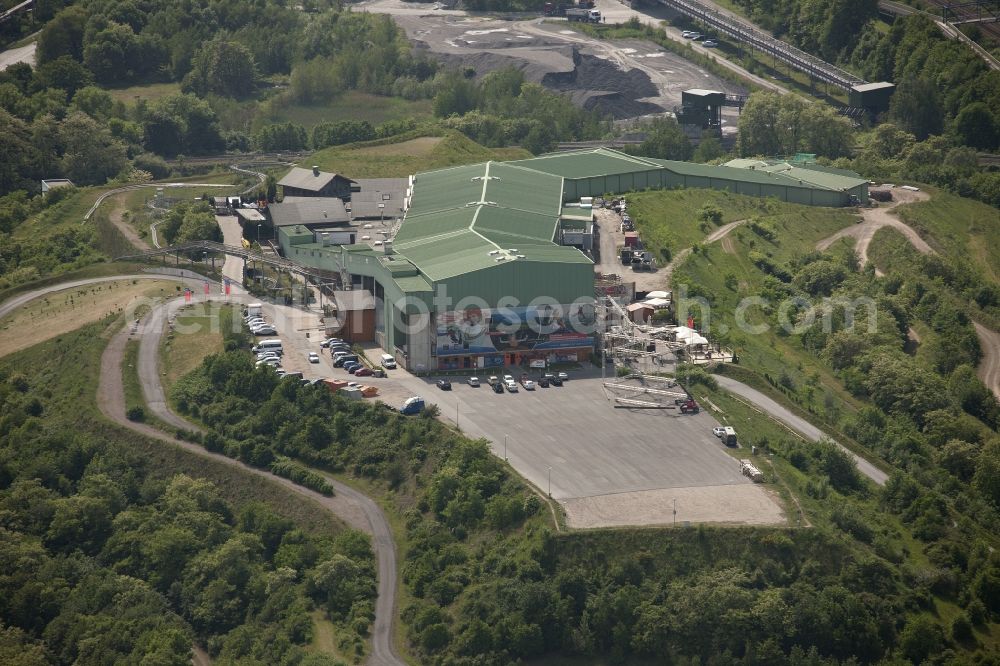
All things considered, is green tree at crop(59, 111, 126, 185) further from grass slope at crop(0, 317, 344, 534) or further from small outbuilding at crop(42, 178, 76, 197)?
grass slope at crop(0, 317, 344, 534)

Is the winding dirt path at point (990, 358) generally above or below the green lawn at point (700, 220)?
below

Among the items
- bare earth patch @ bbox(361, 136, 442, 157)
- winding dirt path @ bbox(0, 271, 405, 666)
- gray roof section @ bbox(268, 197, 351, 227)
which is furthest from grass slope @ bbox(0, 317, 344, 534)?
bare earth patch @ bbox(361, 136, 442, 157)

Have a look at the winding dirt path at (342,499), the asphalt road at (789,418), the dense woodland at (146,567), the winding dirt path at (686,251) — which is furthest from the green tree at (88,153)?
the asphalt road at (789,418)

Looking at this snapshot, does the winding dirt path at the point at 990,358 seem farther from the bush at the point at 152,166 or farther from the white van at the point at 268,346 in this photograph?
the bush at the point at 152,166

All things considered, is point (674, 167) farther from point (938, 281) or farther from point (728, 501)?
point (728, 501)

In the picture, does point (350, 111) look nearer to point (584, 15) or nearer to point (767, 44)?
point (584, 15)

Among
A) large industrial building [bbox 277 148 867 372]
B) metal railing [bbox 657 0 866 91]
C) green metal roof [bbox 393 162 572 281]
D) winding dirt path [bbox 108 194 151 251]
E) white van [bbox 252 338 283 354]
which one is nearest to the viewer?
large industrial building [bbox 277 148 867 372]

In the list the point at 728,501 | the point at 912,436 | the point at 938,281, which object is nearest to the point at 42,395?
the point at 728,501
